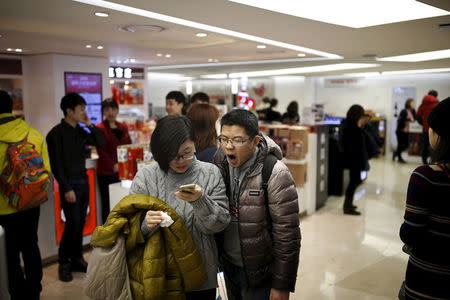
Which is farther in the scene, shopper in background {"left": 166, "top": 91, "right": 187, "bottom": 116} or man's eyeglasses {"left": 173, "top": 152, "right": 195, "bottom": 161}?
shopper in background {"left": 166, "top": 91, "right": 187, "bottom": 116}

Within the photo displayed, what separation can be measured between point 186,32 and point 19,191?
263cm

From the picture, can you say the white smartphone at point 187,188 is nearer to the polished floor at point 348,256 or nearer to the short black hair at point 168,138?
the short black hair at point 168,138

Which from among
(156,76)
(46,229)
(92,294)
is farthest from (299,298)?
(156,76)

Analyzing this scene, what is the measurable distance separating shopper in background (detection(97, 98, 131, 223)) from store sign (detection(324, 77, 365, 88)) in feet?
36.6

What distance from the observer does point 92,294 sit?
1.63 metres

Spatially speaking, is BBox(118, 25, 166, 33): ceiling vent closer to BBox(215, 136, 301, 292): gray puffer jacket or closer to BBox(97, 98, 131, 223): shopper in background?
BBox(97, 98, 131, 223): shopper in background

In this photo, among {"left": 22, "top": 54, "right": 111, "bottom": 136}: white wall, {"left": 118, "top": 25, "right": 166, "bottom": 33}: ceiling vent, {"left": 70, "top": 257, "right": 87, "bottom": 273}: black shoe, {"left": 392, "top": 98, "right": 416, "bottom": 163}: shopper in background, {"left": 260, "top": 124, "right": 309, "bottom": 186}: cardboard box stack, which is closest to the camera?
{"left": 70, "top": 257, "right": 87, "bottom": 273}: black shoe

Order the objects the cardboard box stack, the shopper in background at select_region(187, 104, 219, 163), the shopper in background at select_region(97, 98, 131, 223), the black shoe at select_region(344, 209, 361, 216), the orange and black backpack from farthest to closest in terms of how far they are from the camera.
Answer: the black shoe at select_region(344, 209, 361, 216) → the cardboard box stack → the shopper in background at select_region(97, 98, 131, 223) → the orange and black backpack → the shopper in background at select_region(187, 104, 219, 163)

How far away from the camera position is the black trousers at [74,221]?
3713 millimetres

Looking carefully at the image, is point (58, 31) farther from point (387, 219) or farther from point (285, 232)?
point (387, 219)

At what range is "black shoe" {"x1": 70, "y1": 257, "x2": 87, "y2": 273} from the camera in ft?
12.7

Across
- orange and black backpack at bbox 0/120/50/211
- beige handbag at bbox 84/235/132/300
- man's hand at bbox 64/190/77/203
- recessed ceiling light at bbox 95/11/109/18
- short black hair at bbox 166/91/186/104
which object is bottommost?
man's hand at bbox 64/190/77/203

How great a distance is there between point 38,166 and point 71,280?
146 cm

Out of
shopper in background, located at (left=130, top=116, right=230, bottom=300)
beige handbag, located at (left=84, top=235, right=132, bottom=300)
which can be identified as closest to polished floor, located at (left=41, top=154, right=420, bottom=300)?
shopper in background, located at (left=130, top=116, right=230, bottom=300)
